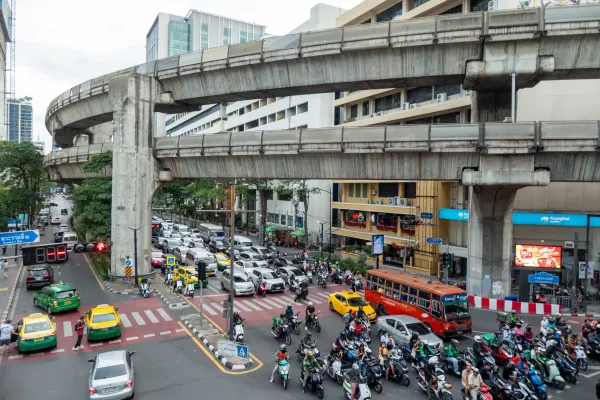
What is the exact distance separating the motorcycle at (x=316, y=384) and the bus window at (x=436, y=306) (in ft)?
26.1

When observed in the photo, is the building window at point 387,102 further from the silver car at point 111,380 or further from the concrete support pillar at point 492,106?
the silver car at point 111,380

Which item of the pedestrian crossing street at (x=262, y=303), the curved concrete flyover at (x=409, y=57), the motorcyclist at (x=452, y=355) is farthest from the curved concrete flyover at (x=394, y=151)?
the motorcyclist at (x=452, y=355)

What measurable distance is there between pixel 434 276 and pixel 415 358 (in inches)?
Result: 884

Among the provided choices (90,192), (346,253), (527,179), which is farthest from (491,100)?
(90,192)

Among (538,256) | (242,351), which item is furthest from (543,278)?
(242,351)

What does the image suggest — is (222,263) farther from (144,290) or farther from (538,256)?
(538,256)

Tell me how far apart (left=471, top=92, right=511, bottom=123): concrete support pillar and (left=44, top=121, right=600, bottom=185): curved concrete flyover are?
3769 mm

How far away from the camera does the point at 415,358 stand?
612 inches

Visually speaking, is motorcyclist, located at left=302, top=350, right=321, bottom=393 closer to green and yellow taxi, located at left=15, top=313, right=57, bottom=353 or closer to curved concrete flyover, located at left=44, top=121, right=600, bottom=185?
green and yellow taxi, located at left=15, top=313, right=57, bottom=353

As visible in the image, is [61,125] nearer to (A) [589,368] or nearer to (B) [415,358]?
(B) [415,358]

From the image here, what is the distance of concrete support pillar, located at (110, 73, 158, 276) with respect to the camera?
97.7ft

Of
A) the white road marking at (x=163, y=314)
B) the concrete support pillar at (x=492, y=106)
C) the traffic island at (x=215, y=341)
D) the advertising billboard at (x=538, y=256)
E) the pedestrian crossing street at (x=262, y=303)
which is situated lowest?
the pedestrian crossing street at (x=262, y=303)

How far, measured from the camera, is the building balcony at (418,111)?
111ft

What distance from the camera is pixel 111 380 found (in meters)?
13.0
